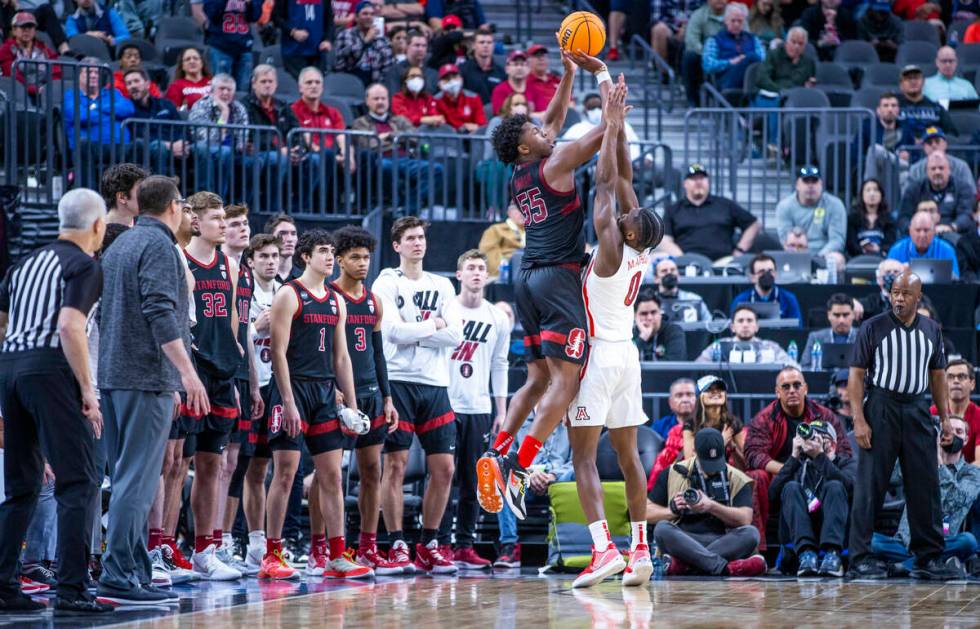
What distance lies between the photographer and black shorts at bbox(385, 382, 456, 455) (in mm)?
9859

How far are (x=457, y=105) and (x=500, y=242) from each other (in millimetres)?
2778

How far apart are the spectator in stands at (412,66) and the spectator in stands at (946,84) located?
6.21m

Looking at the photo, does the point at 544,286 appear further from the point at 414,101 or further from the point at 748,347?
the point at 414,101

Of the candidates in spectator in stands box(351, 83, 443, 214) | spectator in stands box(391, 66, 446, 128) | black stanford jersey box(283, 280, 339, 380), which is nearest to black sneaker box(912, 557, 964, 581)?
black stanford jersey box(283, 280, 339, 380)

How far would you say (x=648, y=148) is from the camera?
16.5 meters

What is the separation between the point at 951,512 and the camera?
1003 centimetres

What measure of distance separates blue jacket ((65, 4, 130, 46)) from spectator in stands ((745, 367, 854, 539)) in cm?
994

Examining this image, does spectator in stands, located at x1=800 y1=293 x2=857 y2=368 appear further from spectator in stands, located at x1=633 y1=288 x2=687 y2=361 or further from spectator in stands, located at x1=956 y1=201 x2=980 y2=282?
spectator in stands, located at x1=956 y1=201 x2=980 y2=282

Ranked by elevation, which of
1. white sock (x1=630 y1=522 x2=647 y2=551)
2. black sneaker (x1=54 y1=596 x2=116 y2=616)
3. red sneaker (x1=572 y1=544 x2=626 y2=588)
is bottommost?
red sneaker (x1=572 y1=544 x2=626 y2=588)

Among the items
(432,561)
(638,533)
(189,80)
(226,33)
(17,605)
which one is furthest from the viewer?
(226,33)

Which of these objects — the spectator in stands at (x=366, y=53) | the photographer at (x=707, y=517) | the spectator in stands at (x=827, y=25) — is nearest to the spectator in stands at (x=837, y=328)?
the photographer at (x=707, y=517)

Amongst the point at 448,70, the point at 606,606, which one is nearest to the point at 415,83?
the point at 448,70

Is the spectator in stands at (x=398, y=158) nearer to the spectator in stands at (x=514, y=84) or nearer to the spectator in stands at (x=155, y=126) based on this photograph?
the spectator in stands at (x=514, y=84)

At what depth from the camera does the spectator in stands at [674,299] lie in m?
13.2
